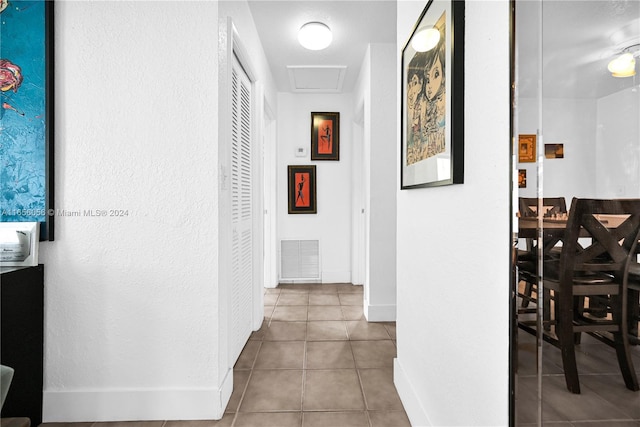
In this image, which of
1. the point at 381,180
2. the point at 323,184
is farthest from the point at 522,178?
the point at 323,184

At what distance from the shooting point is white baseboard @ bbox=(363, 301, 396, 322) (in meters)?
3.17

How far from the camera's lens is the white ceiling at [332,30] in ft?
8.45

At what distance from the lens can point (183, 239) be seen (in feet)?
5.68

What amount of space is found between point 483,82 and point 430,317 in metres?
0.93

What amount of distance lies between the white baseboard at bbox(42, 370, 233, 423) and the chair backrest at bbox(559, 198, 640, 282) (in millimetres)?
1707

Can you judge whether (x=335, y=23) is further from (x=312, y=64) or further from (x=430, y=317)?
(x=430, y=317)

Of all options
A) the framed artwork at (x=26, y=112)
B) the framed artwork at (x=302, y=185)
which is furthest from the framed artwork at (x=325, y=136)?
the framed artwork at (x=26, y=112)

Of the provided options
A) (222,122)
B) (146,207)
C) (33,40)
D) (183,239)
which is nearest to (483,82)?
(222,122)

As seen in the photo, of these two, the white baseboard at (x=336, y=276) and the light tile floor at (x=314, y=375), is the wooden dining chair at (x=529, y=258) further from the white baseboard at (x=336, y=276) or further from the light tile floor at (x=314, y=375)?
the white baseboard at (x=336, y=276)

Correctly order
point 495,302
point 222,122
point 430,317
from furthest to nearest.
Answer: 1. point 222,122
2. point 430,317
3. point 495,302

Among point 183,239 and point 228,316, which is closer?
point 183,239

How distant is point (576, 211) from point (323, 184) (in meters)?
4.02

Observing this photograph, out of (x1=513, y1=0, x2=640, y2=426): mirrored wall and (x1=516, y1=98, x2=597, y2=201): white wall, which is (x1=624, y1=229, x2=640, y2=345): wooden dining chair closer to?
(x1=513, y1=0, x2=640, y2=426): mirrored wall

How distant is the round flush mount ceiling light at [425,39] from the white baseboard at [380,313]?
2.26m
